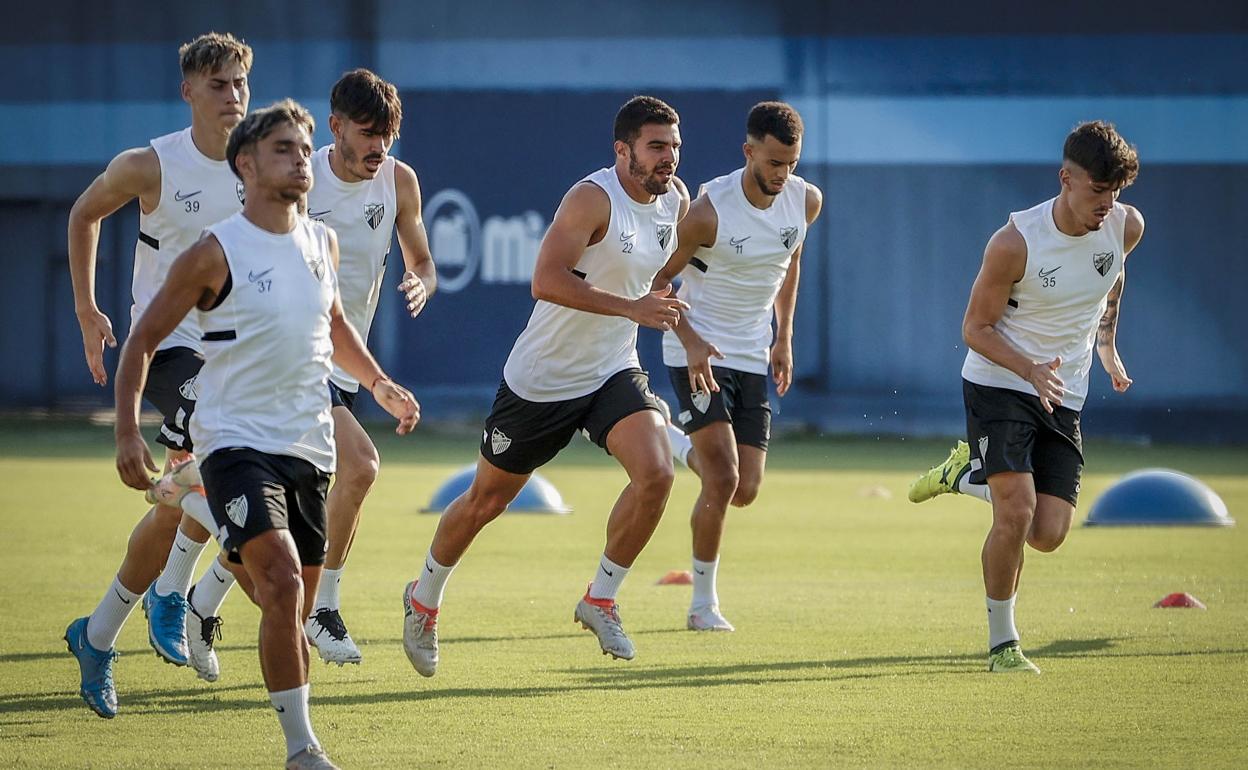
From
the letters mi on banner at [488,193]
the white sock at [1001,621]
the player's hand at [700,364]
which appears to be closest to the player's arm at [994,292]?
the white sock at [1001,621]

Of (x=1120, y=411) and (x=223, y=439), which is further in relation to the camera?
(x=1120, y=411)

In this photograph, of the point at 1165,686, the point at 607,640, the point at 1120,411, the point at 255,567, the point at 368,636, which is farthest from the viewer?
the point at 1120,411

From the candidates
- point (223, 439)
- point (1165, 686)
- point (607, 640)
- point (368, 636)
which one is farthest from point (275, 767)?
point (1165, 686)

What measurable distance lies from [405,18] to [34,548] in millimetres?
14569

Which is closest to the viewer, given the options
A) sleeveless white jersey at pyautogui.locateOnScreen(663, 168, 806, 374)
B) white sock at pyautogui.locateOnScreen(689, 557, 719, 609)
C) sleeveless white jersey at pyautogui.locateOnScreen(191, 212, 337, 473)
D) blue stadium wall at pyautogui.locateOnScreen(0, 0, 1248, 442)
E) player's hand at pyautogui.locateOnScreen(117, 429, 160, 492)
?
player's hand at pyautogui.locateOnScreen(117, 429, 160, 492)

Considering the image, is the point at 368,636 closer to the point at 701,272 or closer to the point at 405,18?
the point at 701,272

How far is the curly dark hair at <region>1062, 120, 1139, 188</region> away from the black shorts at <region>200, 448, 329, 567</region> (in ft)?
12.1

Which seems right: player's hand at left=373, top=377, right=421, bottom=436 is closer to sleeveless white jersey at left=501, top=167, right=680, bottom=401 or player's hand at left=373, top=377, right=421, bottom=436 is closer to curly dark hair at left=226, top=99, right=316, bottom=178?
curly dark hair at left=226, top=99, right=316, bottom=178

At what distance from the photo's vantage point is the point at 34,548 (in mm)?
12070

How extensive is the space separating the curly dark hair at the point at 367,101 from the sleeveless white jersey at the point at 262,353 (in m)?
1.93

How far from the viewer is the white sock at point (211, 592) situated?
7438 millimetres

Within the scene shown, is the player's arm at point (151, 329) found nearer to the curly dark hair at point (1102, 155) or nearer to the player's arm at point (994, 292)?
the player's arm at point (994, 292)

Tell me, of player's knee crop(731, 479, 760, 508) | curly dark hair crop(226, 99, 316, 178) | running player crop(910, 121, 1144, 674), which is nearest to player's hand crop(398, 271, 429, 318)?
curly dark hair crop(226, 99, 316, 178)

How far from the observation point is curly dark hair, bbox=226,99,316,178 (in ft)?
19.1
